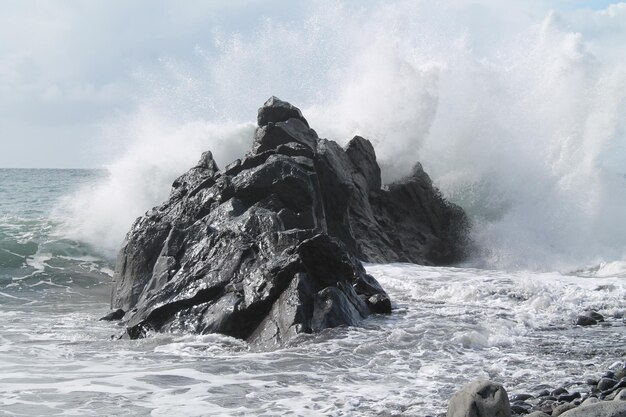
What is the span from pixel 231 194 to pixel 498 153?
10369mm

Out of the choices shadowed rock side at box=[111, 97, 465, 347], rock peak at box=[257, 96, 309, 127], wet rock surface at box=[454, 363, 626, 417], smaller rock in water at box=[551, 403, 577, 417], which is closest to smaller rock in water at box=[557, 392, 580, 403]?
wet rock surface at box=[454, 363, 626, 417]

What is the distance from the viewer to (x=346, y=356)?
7387 mm

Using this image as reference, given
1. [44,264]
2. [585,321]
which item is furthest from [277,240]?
[44,264]

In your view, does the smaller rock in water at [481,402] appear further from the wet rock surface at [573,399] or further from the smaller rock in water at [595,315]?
the smaller rock in water at [595,315]

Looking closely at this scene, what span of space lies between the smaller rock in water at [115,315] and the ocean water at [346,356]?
18 centimetres

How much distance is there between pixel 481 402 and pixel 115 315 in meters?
6.86

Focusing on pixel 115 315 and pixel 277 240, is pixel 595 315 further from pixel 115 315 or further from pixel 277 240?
pixel 115 315

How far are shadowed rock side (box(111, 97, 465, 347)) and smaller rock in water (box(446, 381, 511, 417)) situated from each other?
321 centimetres

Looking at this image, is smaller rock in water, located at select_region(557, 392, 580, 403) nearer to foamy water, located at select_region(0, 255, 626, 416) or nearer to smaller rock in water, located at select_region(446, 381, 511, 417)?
foamy water, located at select_region(0, 255, 626, 416)

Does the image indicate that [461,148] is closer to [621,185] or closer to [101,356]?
[621,185]

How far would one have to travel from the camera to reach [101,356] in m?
7.85

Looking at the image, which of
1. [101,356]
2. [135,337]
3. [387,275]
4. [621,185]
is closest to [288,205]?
[387,275]

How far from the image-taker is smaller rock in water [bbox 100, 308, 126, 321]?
10.5 meters

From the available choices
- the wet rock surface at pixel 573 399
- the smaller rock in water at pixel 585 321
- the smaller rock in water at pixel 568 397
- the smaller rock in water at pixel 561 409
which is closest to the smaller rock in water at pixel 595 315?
the smaller rock in water at pixel 585 321
